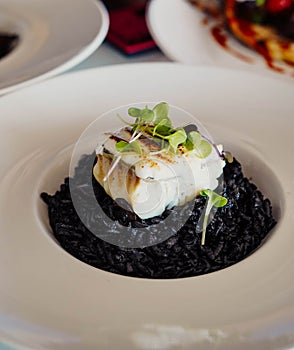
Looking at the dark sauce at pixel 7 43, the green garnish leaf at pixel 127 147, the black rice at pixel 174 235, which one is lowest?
the dark sauce at pixel 7 43

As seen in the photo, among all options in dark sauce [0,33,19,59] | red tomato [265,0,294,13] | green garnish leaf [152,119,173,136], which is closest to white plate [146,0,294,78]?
red tomato [265,0,294,13]

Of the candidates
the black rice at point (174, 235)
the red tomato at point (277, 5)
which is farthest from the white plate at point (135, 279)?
the red tomato at point (277, 5)

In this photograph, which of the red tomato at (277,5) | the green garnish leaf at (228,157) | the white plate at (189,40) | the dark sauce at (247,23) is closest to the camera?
the green garnish leaf at (228,157)

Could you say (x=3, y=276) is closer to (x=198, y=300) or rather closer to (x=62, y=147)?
(x=198, y=300)

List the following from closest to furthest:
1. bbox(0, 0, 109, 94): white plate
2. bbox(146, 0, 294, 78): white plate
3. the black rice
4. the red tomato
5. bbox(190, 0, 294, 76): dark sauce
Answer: the black rice < bbox(0, 0, 109, 94): white plate < bbox(146, 0, 294, 78): white plate < bbox(190, 0, 294, 76): dark sauce < the red tomato

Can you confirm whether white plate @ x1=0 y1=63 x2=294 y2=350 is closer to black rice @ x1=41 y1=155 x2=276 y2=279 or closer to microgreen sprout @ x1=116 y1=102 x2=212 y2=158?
black rice @ x1=41 y1=155 x2=276 y2=279

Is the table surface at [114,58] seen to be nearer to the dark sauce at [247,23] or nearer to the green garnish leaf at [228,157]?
the dark sauce at [247,23]

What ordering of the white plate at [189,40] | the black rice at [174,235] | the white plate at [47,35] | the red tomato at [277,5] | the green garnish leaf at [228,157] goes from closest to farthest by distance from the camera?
the black rice at [174,235], the green garnish leaf at [228,157], the white plate at [47,35], the white plate at [189,40], the red tomato at [277,5]
